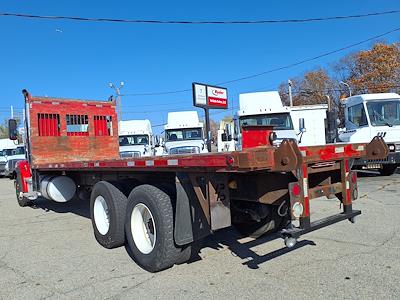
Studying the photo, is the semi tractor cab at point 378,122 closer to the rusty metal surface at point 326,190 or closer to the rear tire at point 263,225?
the rear tire at point 263,225

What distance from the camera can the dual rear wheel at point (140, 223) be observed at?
5098mm

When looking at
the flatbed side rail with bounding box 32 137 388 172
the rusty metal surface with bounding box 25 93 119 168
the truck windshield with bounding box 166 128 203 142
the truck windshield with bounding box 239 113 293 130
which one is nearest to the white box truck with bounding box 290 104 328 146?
the truck windshield with bounding box 239 113 293 130

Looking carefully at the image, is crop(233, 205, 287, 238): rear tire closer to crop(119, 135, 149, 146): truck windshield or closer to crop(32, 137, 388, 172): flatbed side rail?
crop(32, 137, 388, 172): flatbed side rail

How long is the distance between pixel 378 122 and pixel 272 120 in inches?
158

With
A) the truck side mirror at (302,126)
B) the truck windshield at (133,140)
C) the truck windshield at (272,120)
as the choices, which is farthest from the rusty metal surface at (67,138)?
the truck windshield at (133,140)

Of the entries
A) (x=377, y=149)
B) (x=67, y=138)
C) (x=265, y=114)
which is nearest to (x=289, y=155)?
(x=377, y=149)

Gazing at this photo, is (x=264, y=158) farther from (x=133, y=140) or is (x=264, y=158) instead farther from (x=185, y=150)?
(x=133, y=140)

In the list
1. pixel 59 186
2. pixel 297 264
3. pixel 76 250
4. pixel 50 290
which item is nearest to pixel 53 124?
pixel 59 186

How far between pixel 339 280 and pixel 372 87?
4746 centimetres

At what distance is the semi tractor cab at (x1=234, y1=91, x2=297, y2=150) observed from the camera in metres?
13.7

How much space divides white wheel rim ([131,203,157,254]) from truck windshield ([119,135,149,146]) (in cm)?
1636

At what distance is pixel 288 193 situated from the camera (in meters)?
4.53

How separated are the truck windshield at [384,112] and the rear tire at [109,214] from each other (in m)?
11.2

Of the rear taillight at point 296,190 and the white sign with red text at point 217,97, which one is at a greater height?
the white sign with red text at point 217,97
